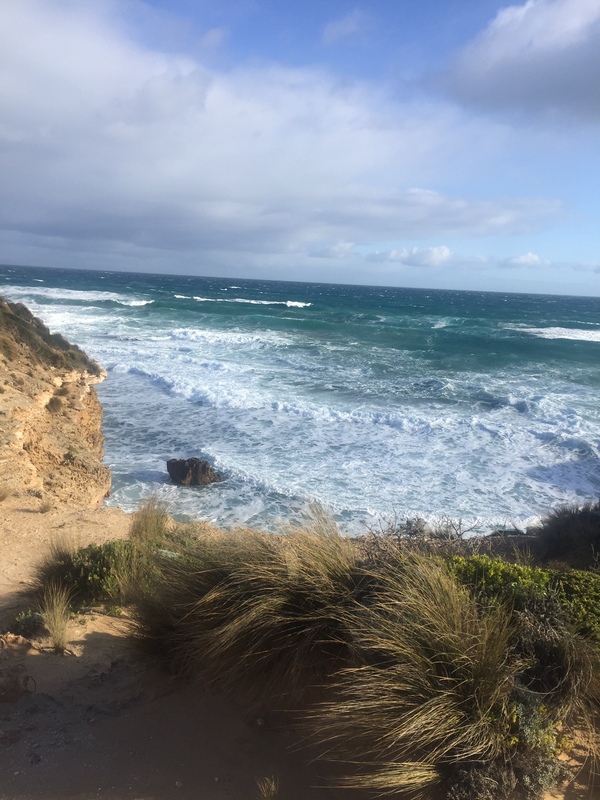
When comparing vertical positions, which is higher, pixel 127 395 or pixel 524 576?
pixel 524 576

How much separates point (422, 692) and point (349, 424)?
13828 millimetres

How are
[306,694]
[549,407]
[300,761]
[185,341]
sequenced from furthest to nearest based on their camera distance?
[185,341] → [549,407] → [306,694] → [300,761]

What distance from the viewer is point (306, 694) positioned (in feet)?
11.7

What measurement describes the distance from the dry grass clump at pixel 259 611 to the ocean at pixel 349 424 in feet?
4.82

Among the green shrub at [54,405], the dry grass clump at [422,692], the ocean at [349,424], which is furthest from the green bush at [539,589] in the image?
the green shrub at [54,405]

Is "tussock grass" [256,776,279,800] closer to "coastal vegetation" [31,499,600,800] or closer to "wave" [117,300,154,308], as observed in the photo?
"coastal vegetation" [31,499,600,800]

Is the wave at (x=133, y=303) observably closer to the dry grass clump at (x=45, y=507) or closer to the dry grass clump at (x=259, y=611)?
the dry grass clump at (x=45, y=507)

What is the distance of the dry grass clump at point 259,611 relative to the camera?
3.58 metres

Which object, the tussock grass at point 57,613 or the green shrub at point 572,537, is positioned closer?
the tussock grass at point 57,613

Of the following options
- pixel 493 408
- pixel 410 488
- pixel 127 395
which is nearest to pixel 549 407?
pixel 493 408

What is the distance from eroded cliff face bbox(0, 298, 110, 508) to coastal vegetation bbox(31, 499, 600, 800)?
6013 millimetres

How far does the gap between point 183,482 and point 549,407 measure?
1305 cm

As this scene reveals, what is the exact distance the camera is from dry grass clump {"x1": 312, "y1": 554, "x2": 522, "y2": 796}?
9.20ft

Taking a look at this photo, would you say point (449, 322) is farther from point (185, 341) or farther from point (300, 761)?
point (300, 761)
